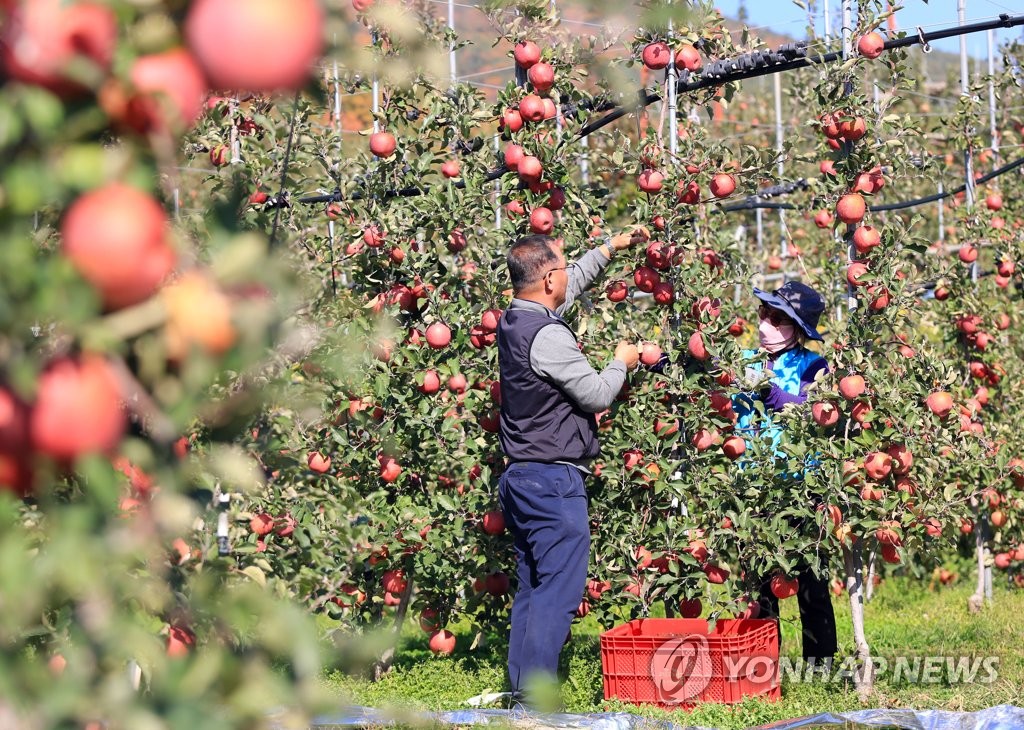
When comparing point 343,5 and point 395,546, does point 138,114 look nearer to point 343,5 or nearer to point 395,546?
point 343,5

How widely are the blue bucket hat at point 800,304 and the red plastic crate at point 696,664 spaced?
42.4 inches

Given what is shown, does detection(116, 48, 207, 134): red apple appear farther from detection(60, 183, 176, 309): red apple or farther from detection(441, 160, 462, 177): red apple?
detection(441, 160, 462, 177): red apple

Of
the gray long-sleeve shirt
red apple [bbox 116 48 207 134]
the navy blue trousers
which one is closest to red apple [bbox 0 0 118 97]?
red apple [bbox 116 48 207 134]

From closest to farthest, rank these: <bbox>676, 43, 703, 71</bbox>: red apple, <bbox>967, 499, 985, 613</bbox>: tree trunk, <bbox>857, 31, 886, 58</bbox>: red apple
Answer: <bbox>857, 31, 886, 58</bbox>: red apple
<bbox>676, 43, 703, 71</bbox>: red apple
<bbox>967, 499, 985, 613</bbox>: tree trunk

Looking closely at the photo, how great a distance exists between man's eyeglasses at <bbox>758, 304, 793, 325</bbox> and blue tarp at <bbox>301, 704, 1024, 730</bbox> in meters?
1.47

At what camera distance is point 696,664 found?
3926 mm

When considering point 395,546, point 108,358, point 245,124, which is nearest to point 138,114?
point 108,358

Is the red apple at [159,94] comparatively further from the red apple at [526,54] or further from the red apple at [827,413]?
the red apple at [526,54]

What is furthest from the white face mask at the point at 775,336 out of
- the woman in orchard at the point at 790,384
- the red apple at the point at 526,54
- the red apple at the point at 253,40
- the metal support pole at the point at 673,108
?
the red apple at the point at 253,40

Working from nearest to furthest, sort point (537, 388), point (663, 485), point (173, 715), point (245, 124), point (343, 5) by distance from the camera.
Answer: point (173, 715)
point (343, 5)
point (537, 388)
point (663, 485)
point (245, 124)

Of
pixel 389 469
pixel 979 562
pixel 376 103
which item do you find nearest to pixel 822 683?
pixel 389 469

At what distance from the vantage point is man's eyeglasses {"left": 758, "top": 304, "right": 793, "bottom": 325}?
175 inches

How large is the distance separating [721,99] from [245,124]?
73.8 inches

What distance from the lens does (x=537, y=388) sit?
12.4 feet
